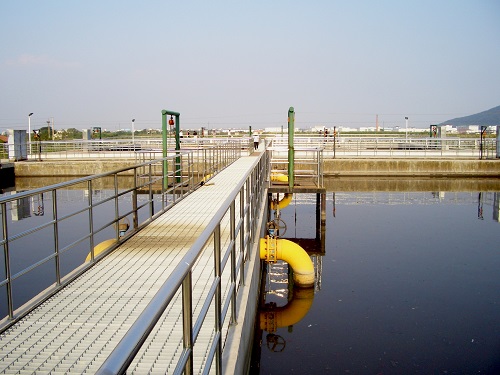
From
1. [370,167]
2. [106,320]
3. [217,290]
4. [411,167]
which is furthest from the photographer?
[370,167]

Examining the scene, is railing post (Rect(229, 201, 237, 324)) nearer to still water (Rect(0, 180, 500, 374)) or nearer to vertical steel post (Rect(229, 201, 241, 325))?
vertical steel post (Rect(229, 201, 241, 325))

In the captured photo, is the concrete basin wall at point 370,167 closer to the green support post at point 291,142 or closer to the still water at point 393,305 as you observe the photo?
the still water at point 393,305

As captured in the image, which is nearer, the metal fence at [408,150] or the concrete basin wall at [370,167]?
the concrete basin wall at [370,167]

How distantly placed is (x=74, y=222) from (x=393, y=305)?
486 inches

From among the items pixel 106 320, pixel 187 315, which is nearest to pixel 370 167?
pixel 106 320

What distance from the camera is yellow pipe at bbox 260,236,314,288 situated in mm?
9797

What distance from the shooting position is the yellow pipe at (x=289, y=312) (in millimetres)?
9312

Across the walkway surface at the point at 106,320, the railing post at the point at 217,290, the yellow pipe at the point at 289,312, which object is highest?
the railing post at the point at 217,290

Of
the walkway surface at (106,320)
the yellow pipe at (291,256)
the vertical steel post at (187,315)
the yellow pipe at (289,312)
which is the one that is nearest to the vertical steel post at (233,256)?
the walkway surface at (106,320)

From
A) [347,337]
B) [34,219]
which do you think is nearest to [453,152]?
[34,219]

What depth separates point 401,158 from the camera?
33.4 metres

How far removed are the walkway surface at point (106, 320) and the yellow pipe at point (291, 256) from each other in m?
2.54

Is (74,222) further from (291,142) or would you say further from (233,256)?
(233,256)

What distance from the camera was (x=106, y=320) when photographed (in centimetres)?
461
